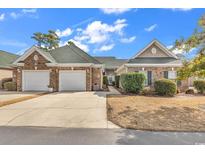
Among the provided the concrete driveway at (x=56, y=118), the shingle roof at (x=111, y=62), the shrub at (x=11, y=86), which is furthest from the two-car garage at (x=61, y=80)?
the shingle roof at (x=111, y=62)

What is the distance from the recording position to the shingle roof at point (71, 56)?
2198cm

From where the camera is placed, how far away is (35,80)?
21547mm

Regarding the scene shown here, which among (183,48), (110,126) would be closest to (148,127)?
(110,126)

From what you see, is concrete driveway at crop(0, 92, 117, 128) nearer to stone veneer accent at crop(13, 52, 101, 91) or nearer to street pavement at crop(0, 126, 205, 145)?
street pavement at crop(0, 126, 205, 145)

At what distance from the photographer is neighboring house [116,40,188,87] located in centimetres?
2200

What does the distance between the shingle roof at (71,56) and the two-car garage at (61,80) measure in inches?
47.1

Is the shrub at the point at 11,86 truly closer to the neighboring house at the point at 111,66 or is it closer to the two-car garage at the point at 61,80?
A: the two-car garage at the point at 61,80

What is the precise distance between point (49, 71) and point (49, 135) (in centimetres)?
1552

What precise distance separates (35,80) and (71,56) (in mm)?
4361

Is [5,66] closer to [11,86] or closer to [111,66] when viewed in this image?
[11,86]

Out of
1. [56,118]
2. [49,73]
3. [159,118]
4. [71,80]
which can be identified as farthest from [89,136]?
[49,73]

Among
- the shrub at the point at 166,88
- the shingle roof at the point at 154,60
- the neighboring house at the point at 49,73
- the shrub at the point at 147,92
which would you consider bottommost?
the shrub at the point at 147,92

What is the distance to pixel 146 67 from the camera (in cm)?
2212
